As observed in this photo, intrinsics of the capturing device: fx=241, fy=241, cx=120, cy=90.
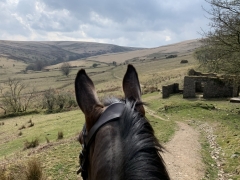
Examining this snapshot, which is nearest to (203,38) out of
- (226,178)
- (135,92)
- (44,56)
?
(226,178)

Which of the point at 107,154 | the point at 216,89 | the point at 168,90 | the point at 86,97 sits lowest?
the point at 168,90

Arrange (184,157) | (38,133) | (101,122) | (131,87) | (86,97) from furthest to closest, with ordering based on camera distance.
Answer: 1. (38,133)
2. (184,157)
3. (131,87)
4. (86,97)
5. (101,122)

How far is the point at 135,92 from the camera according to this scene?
215 cm

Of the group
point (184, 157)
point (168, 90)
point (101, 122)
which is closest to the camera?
point (101, 122)

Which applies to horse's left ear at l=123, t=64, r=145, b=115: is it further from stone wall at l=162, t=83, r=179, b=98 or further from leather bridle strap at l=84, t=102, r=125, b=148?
stone wall at l=162, t=83, r=179, b=98

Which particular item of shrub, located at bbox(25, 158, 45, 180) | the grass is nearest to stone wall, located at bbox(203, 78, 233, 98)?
the grass

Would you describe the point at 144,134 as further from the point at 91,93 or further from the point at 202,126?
the point at 202,126

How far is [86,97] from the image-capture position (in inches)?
73.5

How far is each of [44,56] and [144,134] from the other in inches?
7907

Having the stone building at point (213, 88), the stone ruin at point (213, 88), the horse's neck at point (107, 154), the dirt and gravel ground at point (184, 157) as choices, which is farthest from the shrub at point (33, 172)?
the stone building at point (213, 88)

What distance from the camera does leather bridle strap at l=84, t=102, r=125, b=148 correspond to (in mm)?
1663

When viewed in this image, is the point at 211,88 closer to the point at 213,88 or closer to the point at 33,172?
the point at 213,88

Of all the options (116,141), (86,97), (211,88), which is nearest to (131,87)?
(86,97)

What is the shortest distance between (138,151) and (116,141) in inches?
7.3
